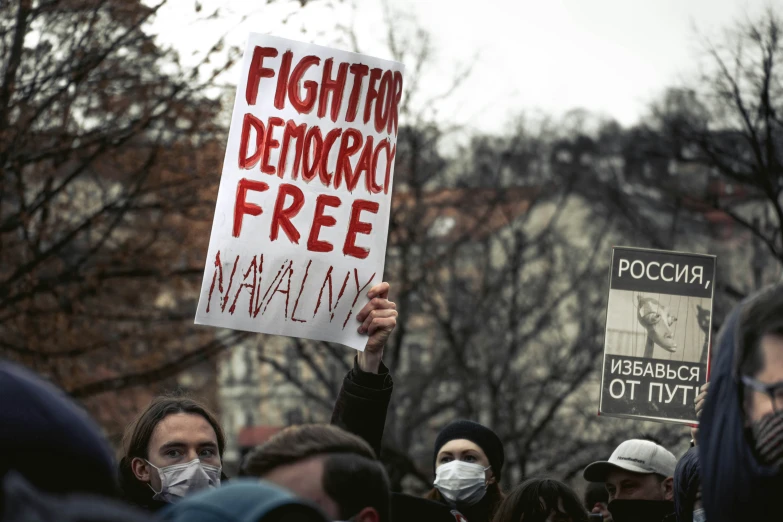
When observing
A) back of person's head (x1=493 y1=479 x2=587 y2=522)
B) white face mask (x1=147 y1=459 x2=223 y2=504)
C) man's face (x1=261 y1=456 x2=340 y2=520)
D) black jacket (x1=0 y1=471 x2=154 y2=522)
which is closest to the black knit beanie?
back of person's head (x1=493 y1=479 x2=587 y2=522)

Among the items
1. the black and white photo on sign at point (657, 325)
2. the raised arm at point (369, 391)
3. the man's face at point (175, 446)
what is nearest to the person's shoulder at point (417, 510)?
the raised arm at point (369, 391)

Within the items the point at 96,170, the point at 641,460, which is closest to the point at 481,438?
the point at 641,460

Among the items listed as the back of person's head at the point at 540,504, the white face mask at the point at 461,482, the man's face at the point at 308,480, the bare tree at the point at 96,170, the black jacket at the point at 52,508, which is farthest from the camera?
the bare tree at the point at 96,170

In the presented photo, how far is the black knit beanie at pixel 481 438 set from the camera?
19.0ft

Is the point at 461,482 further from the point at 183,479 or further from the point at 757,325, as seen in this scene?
the point at 757,325

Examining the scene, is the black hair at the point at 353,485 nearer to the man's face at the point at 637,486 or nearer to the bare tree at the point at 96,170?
the man's face at the point at 637,486

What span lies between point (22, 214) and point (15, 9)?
1.56 m

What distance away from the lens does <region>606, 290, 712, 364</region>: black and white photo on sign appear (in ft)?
19.0

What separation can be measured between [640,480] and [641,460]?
10 cm

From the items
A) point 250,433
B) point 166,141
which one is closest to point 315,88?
point 166,141

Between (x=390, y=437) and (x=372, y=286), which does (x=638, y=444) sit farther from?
(x=390, y=437)

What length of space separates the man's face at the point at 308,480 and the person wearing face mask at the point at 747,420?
77 centimetres

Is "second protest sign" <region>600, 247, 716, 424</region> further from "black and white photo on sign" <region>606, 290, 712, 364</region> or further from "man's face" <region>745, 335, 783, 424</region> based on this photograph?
"man's face" <region>745, 335, 783, 424</region>

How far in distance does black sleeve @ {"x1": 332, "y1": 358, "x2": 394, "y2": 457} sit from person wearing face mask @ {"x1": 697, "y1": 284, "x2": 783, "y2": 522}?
1.87 metres
